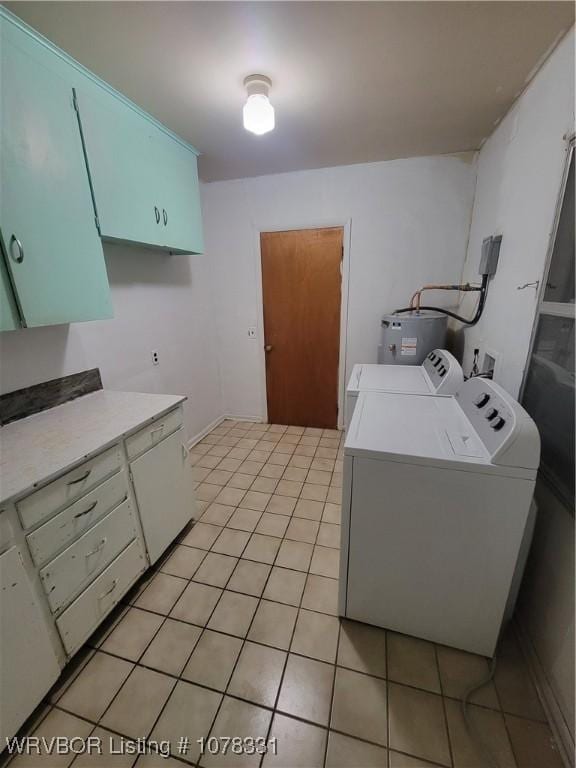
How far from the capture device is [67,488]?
3.58 ft

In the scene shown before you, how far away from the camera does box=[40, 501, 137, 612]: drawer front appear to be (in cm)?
107

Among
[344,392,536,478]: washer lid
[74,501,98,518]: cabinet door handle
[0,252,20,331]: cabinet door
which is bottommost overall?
[74,501,98,518]: cabinet door handle

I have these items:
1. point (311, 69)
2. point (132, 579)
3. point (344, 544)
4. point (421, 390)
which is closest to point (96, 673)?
point (132, 579)

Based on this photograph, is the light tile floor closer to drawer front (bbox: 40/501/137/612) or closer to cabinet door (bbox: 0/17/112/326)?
drawer front (bbox: 40/501/137/612)

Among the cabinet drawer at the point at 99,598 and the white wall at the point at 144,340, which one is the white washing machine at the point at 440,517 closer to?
the cabinet drawer at the point at 99,598

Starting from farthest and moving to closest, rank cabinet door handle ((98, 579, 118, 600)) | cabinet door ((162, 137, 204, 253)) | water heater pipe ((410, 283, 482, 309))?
1. water heater pipe ((410, 283, 482, 309))
2. cabinet door ((162, 137, 204, 253))
3. cabinet door handle ((98, 579, 118, 600))

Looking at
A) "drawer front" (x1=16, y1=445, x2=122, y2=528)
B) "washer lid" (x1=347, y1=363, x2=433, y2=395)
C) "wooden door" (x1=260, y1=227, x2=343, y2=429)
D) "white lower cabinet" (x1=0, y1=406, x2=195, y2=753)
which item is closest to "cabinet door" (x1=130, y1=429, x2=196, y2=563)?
"white lower cabinet" (x1=0, y1=406, x2=195, y2=753)

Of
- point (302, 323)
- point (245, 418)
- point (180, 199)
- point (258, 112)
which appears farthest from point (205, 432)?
point (258, 112)

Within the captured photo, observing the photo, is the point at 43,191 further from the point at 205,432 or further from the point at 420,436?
the point at 205,432

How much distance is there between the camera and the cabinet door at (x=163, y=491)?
1457mm

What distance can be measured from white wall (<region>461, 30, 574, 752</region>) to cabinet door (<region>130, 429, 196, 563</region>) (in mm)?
1692

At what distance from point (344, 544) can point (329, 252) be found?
2.36 m

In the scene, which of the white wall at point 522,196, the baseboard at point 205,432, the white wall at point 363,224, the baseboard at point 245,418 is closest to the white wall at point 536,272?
the white wall at point 522,196

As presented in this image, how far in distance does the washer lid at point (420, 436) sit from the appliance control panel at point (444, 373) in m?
0.11
